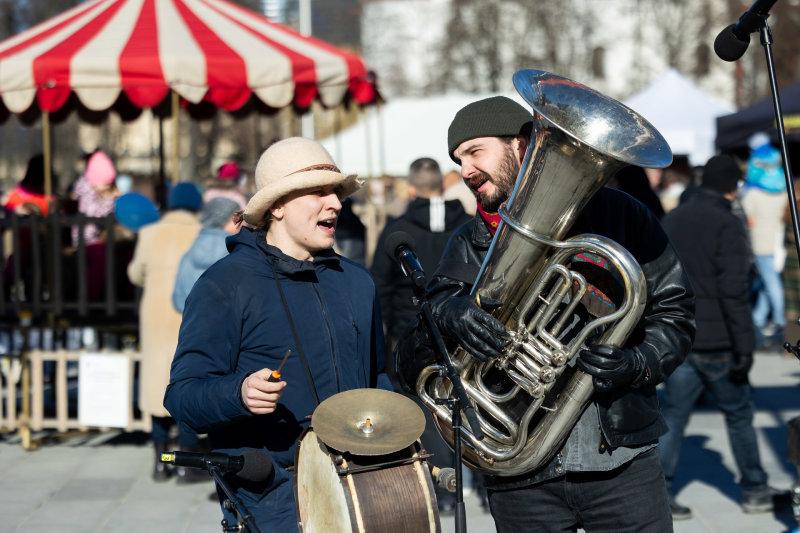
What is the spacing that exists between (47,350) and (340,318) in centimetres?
530

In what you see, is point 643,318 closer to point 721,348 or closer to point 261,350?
point 261,350

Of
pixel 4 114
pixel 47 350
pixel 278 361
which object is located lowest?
pixel 47 350

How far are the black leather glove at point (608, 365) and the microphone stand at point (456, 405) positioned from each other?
34 centimetres

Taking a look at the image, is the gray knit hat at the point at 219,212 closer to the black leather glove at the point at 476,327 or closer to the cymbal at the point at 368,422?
the black leather glove at the point at 476,327

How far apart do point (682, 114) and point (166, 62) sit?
12.3 meters

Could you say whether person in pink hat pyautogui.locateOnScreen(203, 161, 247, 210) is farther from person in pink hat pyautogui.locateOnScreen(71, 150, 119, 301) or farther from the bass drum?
the bass drum

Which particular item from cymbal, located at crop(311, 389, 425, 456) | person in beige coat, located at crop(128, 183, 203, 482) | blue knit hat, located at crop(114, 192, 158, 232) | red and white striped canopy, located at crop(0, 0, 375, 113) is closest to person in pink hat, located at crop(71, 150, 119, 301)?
blue knit hat, located at crop(114, 192, 158, 232)

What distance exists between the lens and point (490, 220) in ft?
9.80

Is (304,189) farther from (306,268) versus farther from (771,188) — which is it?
(771,188)

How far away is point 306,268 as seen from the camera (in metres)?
2.89

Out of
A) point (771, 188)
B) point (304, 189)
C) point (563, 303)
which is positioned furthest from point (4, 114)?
point (771, 188)

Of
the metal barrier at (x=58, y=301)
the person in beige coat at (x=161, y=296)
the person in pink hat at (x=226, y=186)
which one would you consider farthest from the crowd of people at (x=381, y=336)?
the metal barrier at (x=58, y=301)

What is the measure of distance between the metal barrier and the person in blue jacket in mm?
4579

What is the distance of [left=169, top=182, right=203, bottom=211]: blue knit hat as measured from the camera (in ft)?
22.0
